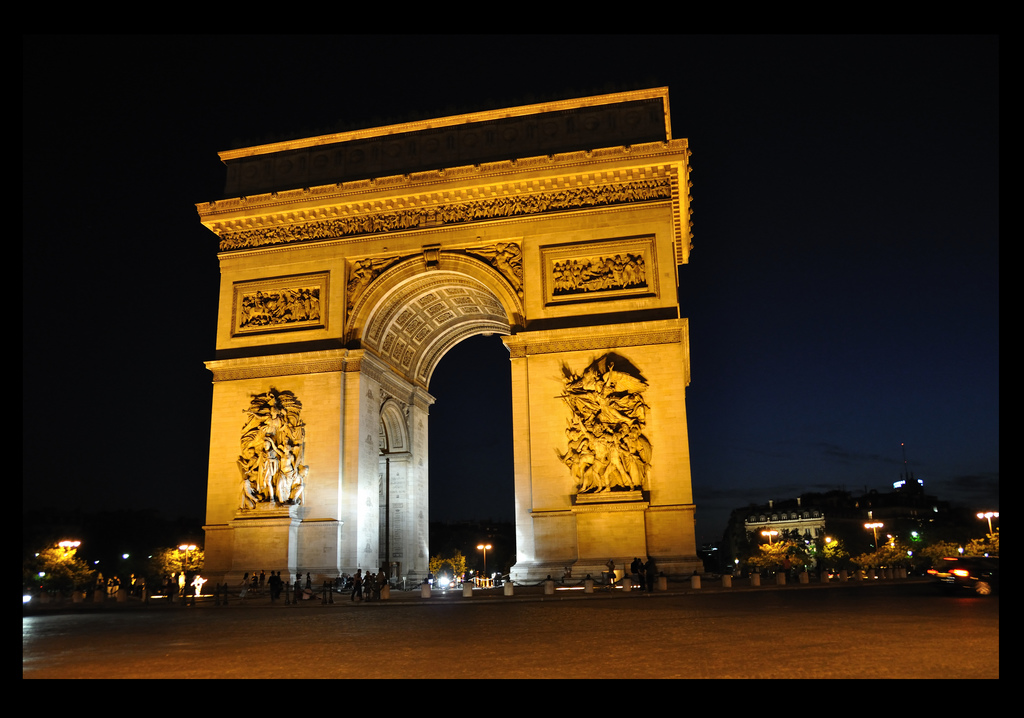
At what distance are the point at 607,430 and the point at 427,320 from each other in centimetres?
1051

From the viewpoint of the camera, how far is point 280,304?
28016 mm

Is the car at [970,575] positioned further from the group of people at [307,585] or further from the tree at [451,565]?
the tree at [451,565]

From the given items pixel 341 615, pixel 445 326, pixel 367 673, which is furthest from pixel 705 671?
pixel 445 326

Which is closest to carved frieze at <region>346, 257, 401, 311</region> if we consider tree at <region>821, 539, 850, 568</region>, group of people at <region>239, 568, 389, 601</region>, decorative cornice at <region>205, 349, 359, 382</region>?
decorative cornice at <region>205, 349, 359, 382</region>

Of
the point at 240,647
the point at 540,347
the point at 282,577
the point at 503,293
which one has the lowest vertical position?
the point at 282,577

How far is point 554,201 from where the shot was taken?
26.6 meters

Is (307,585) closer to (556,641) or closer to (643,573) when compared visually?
(643,573)

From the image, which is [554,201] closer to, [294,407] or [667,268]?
[667,268]

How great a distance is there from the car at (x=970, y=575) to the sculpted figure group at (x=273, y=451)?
698 inches

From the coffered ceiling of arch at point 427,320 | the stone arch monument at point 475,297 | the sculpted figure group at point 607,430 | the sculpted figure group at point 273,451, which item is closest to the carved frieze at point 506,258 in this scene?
the stone arch monument at point 475,297

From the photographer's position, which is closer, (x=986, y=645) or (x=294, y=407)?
(x=986, y=645)

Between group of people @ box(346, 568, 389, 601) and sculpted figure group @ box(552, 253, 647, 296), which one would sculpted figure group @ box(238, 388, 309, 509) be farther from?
sculpted figure group @ box(552, 253, 647, 296)

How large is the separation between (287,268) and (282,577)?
1028 cm

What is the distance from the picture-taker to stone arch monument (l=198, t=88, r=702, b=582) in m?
23.9
